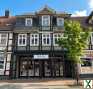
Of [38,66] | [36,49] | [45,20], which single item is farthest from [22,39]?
[38,66]

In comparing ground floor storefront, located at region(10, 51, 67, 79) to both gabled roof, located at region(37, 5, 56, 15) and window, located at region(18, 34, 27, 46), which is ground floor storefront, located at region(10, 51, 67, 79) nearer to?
window, located at region(18, 34, 27, 46)

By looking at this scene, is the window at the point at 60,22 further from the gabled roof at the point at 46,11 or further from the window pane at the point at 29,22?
the window pane at the point at 29,22

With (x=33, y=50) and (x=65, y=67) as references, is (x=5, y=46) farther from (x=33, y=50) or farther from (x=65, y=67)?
(x=65, y=67)

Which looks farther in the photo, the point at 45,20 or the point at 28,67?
the point at 45,20

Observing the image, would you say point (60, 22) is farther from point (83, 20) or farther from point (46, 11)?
point (83, 20)

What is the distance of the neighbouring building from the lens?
29453 mm

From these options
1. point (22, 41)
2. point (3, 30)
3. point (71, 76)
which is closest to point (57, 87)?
point (71, 76)

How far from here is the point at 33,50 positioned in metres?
29.6

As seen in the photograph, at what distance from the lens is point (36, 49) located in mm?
29750

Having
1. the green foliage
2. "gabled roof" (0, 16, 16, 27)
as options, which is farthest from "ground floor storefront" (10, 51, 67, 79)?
the green foliage

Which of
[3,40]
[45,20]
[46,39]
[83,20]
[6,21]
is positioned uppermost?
[83,20]

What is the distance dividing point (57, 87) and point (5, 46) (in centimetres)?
1200

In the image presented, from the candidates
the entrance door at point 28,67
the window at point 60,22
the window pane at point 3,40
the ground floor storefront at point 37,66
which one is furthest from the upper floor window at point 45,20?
the window pane at point 3,40

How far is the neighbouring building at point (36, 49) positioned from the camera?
96.6ft
